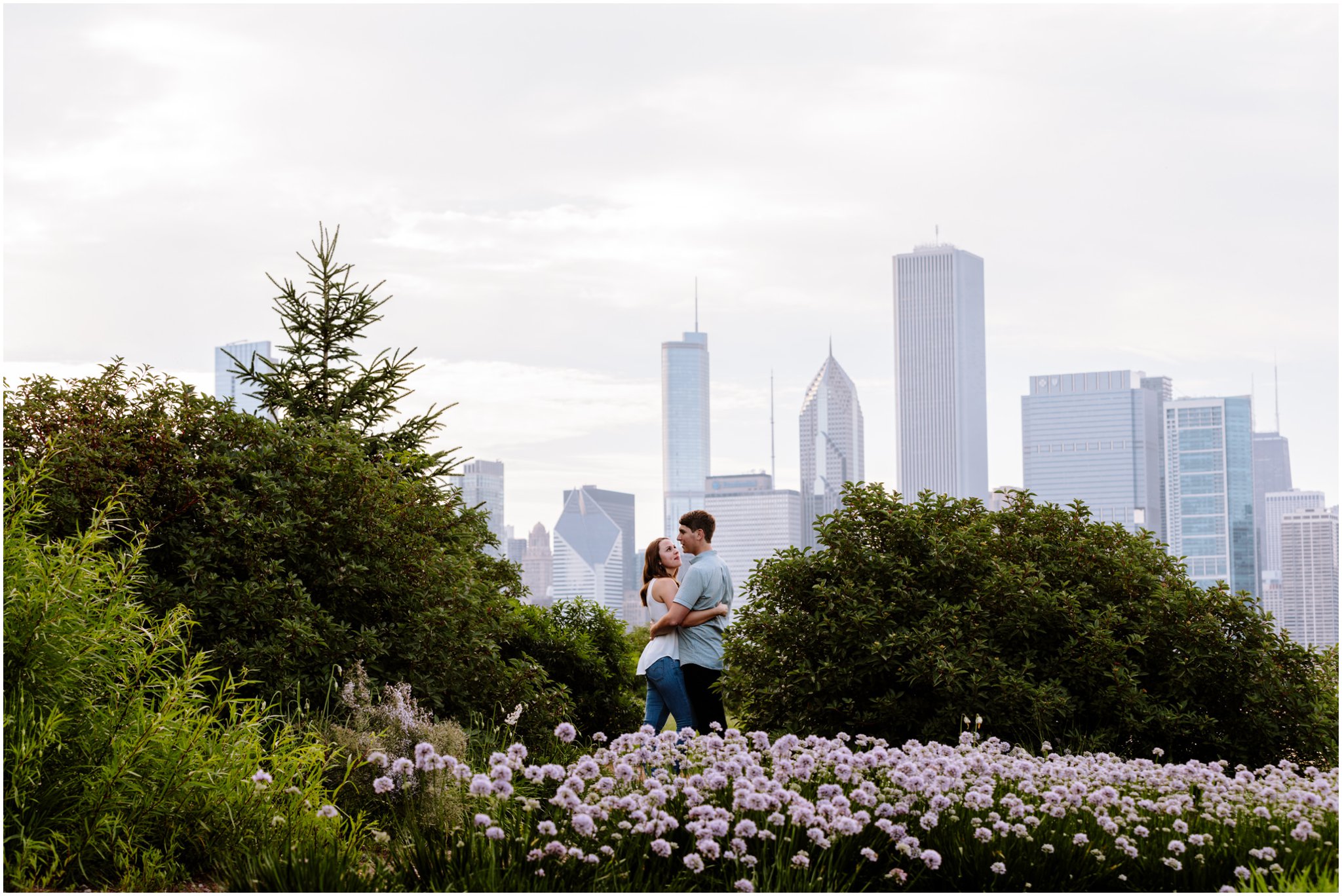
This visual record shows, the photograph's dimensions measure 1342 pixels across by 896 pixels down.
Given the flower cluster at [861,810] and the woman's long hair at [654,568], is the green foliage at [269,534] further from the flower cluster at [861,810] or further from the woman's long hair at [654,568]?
the flower cluster at [861,810]

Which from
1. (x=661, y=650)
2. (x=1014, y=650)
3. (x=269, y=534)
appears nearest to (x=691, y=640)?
(x=661, y=650)

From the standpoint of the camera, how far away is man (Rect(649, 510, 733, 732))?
253 inches

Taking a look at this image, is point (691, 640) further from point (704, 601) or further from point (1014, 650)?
point (1014, 650)

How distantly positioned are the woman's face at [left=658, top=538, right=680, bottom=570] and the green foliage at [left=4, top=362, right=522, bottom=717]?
1.21m

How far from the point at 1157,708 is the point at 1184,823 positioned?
2.50m

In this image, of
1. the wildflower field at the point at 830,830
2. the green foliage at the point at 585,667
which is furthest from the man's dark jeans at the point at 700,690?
the green foliage at the point at 585,667

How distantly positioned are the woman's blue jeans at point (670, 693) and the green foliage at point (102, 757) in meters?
2.18

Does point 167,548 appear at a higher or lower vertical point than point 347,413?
lower

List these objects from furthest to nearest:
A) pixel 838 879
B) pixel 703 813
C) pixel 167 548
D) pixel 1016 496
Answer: pixel 1016 496
pixel 167 548
pixel 838 879
pixel 703 813

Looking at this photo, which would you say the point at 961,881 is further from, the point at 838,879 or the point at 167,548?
the point at 167,548

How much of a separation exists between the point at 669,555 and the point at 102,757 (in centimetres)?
348

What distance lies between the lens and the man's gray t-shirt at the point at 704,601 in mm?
6402

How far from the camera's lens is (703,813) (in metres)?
3.81

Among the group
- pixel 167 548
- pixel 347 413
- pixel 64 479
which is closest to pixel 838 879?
pixel 167 548
